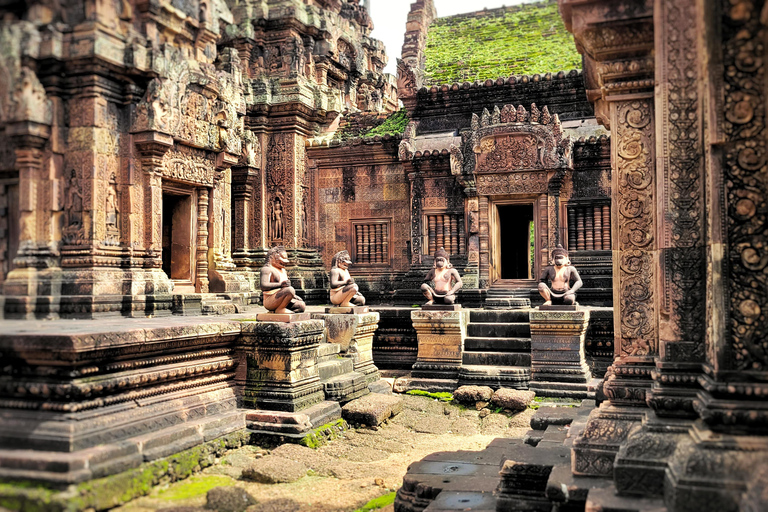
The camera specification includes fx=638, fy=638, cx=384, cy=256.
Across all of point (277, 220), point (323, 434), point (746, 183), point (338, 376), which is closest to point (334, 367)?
point (338, 376)

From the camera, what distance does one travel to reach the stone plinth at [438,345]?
10.7 metres

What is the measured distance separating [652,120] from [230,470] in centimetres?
491

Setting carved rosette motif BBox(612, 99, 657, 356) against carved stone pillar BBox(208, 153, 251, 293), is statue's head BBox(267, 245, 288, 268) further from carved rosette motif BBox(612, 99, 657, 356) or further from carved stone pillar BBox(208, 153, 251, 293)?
carved rosette motif BBox(612, 99, 657, 356)

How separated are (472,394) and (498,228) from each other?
4.74m

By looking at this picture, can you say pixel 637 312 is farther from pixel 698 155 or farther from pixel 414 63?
pixel 414 63

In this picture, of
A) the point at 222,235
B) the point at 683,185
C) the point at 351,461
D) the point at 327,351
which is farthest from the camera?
the point at 222,235

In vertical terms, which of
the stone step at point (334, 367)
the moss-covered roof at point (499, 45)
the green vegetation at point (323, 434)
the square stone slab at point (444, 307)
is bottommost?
the green vegetation at point (323, 434)

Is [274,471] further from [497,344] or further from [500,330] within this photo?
[500,330]

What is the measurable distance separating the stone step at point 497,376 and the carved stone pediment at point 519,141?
4.20m

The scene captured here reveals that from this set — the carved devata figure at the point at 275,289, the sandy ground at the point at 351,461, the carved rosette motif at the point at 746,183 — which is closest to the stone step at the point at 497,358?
the sandy ground at the point at 351,461

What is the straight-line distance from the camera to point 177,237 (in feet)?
34.3

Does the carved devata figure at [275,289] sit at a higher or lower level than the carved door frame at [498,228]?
lower

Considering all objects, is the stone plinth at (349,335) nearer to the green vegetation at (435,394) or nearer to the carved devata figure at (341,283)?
the carved devata figure at (341,283)

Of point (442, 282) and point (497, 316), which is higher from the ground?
point (442, 282)
